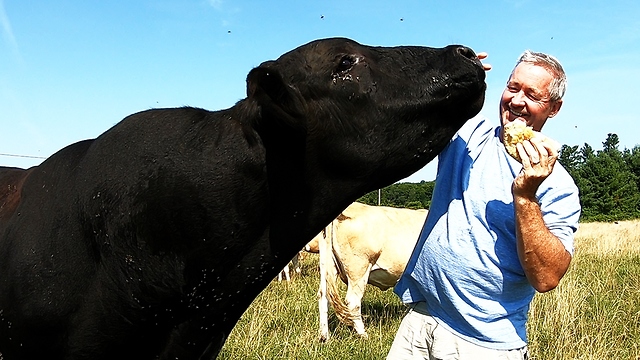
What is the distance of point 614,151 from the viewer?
204 ft

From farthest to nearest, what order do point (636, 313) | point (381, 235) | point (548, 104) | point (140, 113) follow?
1. point (381, 235)
2. point (636, 313)
3. point (548, 104)
4. point (140, 113)

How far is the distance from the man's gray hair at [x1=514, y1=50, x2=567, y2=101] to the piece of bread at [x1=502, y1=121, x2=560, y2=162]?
0.30 metres

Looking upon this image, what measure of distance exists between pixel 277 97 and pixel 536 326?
207 inches

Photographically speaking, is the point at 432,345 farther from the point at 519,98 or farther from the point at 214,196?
the point at 214,196

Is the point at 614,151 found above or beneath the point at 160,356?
above

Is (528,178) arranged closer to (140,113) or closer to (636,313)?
(140,113)

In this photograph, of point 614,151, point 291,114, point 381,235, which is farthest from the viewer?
point 614,151

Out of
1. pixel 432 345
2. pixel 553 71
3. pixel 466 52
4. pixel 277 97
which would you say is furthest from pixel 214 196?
pixel 553 71

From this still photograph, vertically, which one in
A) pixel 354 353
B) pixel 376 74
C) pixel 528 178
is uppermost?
pixel 376 74

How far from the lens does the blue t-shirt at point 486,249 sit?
116 inches

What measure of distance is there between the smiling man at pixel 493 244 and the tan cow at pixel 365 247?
5.80 m

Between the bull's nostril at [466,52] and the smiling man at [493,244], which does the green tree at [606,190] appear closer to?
the smiling man at [493,244]

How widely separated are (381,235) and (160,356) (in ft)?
24.8

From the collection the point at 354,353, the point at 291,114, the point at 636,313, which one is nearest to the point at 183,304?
the point at 291,114
